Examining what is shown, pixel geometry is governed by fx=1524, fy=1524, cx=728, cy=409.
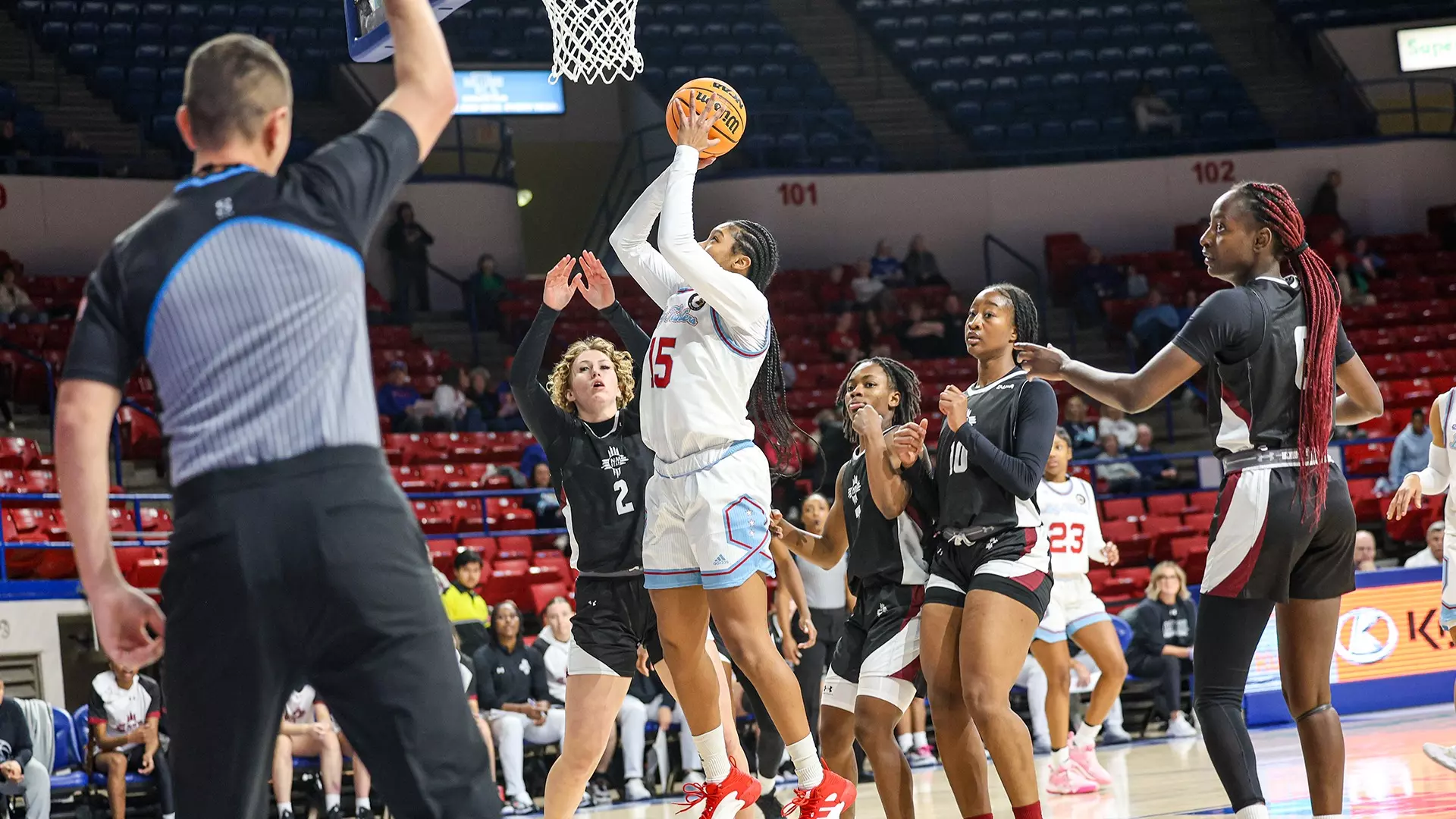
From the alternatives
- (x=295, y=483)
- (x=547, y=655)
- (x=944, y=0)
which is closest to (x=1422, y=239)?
(x=944, y=0)

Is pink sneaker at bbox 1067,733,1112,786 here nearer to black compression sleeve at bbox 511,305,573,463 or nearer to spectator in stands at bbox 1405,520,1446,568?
black compression sleeve at bbox 511,305,573,463

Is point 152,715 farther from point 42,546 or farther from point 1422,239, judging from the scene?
point 1422,239

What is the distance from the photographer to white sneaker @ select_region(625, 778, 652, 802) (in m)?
10.4

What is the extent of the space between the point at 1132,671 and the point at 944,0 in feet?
49.1

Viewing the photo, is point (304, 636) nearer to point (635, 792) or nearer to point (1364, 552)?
point (635, 792)

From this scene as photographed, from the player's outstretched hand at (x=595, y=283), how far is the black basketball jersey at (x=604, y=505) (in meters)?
0.58

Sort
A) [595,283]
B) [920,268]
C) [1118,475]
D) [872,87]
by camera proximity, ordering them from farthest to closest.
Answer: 1. [872,87]
2. [920,268]
3. [1118,475]
4. [595,283]

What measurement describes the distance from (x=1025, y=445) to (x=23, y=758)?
22.0 ft

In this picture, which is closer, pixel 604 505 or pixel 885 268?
pixel 604 505

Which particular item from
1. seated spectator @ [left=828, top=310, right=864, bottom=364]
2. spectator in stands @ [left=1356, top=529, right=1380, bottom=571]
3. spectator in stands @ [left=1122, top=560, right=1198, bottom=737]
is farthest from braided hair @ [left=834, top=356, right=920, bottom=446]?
seated spectator @ [left=828, top=310, right=864, bottom=364]

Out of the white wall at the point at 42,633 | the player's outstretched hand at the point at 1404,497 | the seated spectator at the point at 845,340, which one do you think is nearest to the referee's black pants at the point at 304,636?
the player's outstretched hand at the point at 1404,497

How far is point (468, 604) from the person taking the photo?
36.1ft

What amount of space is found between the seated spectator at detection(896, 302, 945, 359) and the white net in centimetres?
1132

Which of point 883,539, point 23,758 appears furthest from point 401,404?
point 883,539
